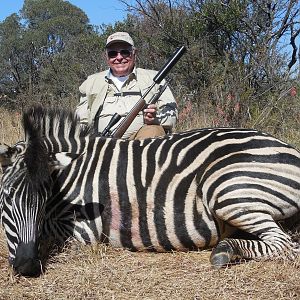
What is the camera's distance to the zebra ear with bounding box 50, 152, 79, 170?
121 inches

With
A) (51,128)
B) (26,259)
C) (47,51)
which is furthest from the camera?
(47,51)

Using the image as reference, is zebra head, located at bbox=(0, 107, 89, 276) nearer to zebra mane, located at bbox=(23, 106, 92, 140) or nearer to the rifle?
zebra mane, located at bbox=(23, 106, 92, 140)

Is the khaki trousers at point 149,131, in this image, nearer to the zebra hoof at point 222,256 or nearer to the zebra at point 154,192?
the zebra at point 154,192

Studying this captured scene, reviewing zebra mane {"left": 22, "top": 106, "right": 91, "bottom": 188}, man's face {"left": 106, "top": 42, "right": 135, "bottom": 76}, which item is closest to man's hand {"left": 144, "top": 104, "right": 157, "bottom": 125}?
man's face {"left": 106, "top": 42, "right": 135, "bottom": 76}

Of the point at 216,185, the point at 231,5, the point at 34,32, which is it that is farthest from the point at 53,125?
A: the point at 34,32

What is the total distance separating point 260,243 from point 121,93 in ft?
7.29

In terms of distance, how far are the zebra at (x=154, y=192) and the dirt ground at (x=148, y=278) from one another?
8cm

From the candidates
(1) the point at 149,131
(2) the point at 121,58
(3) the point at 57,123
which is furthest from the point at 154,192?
(2) the point at 121,58

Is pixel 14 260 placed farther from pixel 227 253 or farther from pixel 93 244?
pixel 227 253

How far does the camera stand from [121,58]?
15.5 feet

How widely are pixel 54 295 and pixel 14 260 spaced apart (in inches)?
12.8

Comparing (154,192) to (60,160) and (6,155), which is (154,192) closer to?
(60,160)

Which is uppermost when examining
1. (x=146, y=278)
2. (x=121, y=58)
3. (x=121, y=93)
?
(x=121, y=58)

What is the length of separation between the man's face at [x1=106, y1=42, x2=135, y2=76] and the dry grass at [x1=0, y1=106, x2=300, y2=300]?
1997 mm
